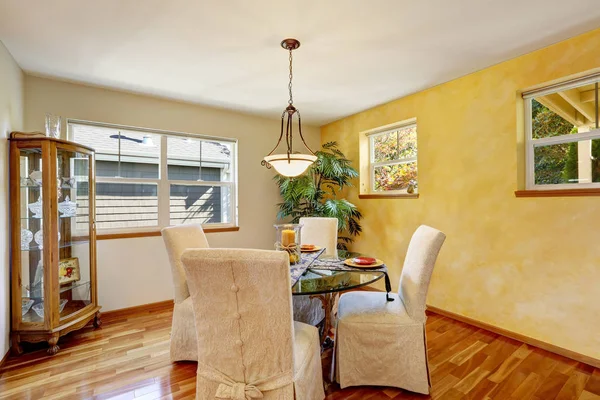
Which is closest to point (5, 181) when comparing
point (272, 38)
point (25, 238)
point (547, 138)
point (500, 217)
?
point (25, 238)

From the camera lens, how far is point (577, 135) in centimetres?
218

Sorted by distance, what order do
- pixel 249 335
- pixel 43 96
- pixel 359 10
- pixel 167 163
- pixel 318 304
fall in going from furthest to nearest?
1. pixel 167 163
2. pixel 43 96
3. pixel 318 304
4. pixel 359 10
5. pixel 249 335

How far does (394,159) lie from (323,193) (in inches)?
38.6

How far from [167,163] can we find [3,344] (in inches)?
81.1

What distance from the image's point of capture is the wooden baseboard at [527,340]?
6.72 ft

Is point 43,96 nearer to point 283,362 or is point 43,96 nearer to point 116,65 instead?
point 116,65

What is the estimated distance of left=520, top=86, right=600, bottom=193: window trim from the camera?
213 centimetres

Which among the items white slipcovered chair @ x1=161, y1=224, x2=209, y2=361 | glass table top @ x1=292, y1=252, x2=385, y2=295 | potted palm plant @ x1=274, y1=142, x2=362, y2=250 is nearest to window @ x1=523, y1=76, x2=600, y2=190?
glass table top @ x1=292, y1=252, x2=385, y2=295

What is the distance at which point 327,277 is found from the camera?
72.4 inches

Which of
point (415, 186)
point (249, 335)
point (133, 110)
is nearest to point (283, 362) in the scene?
point (249, 335)

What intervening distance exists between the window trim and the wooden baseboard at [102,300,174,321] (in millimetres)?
3736

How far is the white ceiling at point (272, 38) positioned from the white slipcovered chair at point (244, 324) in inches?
59.8

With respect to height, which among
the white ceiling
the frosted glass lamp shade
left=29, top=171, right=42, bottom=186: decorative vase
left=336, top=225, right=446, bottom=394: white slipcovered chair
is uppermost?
the white ceiling

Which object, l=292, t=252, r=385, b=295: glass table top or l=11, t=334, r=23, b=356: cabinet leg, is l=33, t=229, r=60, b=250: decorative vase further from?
l=292, t=252, r=385, b=295: glass table top
